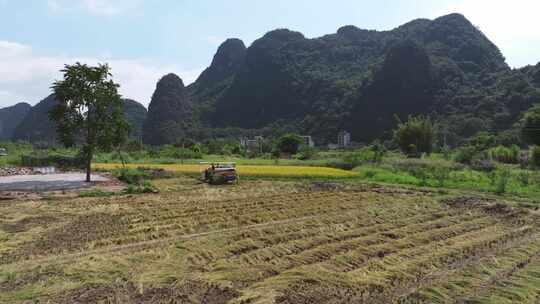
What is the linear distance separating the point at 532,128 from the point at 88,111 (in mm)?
33294

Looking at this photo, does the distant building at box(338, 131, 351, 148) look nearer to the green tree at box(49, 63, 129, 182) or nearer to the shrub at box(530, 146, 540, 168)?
the shrub at box(530, 146, 540, 168)

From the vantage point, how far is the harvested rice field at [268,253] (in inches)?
231

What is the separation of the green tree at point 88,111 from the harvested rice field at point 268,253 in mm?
8306

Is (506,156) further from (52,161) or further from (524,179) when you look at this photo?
(52,161)

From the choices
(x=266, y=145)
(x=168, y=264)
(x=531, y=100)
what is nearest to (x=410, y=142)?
(x=531, y=100)

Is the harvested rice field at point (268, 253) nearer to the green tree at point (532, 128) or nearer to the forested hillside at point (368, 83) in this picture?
the green tree at point (532, 128)

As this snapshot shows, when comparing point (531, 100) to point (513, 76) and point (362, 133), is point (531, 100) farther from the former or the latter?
point (362, 133)

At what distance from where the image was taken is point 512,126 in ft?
181

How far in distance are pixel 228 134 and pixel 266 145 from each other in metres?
46.3

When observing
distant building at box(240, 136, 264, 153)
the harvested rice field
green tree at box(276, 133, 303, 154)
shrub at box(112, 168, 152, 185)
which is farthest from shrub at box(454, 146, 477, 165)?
distant building at box(240, 136, 264, 153)

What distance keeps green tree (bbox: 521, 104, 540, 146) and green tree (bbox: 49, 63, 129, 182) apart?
31642mm

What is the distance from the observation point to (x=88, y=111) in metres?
22.3

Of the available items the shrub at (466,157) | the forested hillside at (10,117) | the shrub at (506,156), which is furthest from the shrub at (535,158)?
the forested hillside at (10,117)

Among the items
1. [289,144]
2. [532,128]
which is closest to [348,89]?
[289,144]
